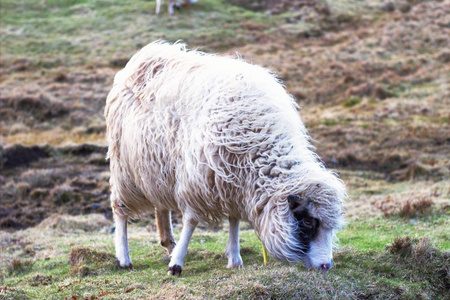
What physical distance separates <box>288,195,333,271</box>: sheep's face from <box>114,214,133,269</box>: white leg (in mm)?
3008

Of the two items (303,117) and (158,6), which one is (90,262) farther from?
(158,6)

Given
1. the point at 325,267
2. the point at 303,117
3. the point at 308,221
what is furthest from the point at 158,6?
the point at 325,267

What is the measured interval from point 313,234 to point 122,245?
3232 millimetres

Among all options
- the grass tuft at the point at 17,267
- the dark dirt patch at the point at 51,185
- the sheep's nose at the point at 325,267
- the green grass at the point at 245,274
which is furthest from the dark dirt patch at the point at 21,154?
the sheep's nose at the point at 325,267

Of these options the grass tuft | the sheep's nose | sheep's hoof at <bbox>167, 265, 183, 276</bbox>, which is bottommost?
the grass tuft

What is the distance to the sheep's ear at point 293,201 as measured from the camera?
5.74m

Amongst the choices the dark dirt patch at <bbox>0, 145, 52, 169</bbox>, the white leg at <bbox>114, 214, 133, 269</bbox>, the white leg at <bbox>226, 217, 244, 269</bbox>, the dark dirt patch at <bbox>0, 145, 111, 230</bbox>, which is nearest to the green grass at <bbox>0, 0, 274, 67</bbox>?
the dark dirt patch at <bbox>0, 145, 52, 169</bbox>

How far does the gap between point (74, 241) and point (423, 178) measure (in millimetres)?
9435

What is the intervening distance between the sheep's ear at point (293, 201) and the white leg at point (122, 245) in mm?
3038

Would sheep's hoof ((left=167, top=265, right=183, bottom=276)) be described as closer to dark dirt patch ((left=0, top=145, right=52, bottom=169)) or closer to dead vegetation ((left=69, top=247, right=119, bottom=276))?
dead vegetation ((left=69, top=247, right=119, bottom=276))

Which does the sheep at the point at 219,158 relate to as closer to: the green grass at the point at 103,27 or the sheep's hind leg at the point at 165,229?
the sheep's hind leg at the point at 165,229

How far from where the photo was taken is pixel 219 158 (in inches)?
250

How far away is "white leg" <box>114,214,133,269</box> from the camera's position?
782cm

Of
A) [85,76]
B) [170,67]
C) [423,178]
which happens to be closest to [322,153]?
[423,178]
